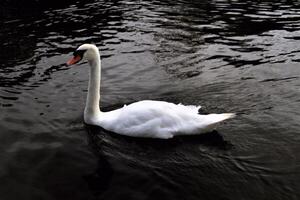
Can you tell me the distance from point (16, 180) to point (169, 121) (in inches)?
121

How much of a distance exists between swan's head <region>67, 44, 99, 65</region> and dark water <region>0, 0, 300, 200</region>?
4.64 feet

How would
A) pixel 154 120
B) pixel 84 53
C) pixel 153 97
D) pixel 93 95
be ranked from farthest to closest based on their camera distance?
pixel 153 97 → pixel 93 95 → pixel 84 53 → pixel 154 120

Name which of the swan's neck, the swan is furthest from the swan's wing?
the swan's neck

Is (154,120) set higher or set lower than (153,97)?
higher

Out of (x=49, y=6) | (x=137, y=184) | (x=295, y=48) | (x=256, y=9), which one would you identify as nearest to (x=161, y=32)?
(x=295, y=48)

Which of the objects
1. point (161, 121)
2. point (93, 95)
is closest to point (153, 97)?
point (93, 95)

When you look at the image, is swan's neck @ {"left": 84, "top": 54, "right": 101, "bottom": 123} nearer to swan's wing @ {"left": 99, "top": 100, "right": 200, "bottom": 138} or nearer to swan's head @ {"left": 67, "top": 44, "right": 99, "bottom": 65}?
swan's head @ {"left": 67, "top": 44, "right": 99, "bottom": 65}

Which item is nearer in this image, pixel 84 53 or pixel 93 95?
pixel 84 53

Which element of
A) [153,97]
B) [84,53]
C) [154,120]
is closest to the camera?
[154,120]

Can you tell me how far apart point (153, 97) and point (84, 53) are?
245 cm

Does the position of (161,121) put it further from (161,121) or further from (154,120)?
(154,120)

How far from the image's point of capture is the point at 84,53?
9.38m

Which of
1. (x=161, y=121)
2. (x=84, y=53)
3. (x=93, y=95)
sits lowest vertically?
(x=161, y=121)

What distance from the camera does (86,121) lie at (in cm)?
966
